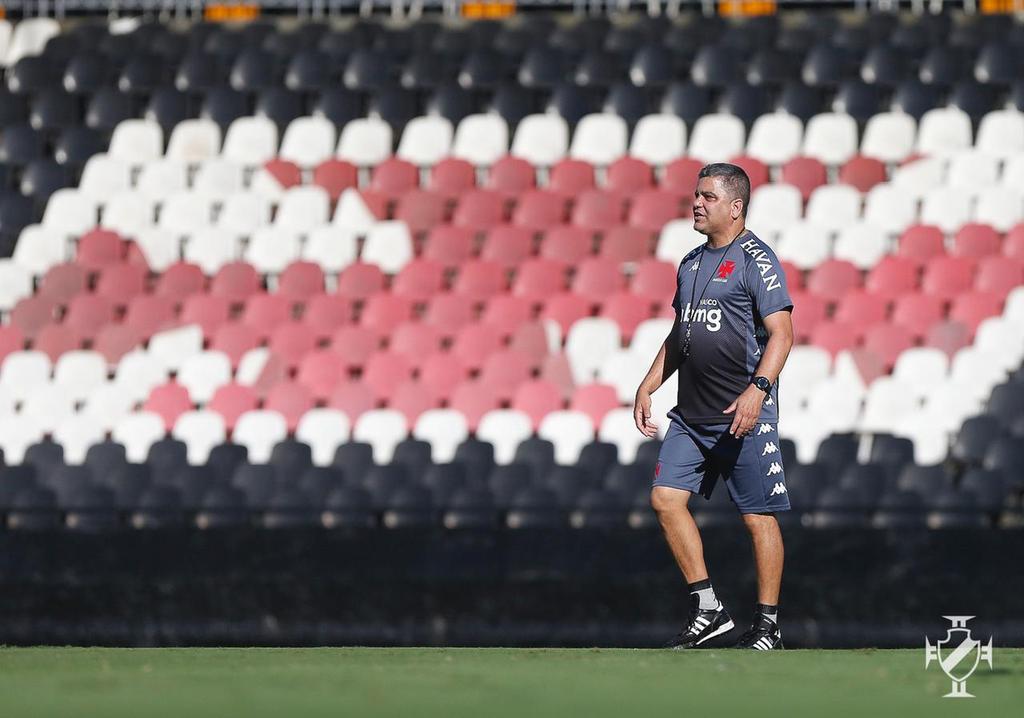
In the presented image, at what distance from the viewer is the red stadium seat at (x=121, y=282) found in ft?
42.4

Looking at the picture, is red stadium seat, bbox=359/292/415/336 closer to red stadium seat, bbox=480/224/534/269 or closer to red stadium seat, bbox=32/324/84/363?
red stadium seat, bbox=480/224/534/269

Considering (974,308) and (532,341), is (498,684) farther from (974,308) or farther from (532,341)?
(974,308)

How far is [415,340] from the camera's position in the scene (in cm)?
1200

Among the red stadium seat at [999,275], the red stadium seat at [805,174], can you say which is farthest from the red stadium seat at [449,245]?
the red stadium seat at [999,275]

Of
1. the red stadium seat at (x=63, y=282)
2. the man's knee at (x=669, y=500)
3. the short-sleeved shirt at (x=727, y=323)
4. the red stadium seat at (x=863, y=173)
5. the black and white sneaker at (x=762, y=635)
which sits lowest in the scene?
the black and white sneaker at (x=762, y=635)

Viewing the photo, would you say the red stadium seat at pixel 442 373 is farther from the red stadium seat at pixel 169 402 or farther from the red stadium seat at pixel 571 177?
the red stadium seat at pixel 571 177

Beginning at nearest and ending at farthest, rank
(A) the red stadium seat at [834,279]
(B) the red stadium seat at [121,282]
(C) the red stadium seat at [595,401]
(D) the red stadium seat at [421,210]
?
1. (C) the red stadium seat at [595,401]
2. (A) the red stadium seat at [834,279]
3. (B) the red stadium seat at [121,282]
4. (D) the red stadium seat at [421,210]

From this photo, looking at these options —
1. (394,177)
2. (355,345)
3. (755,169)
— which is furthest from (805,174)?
(355,345)

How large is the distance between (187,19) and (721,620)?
11.6 m

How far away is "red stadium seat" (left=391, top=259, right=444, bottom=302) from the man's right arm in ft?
22.6

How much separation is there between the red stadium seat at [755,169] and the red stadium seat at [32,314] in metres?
5.18

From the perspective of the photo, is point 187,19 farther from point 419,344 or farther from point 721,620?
point 721,620

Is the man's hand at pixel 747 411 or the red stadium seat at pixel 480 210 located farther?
the red stadium seat at pixel 480 210

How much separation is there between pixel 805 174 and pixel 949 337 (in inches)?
85.5
